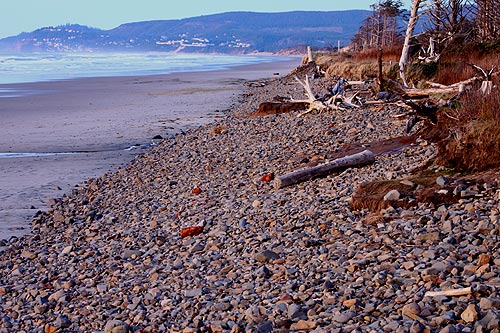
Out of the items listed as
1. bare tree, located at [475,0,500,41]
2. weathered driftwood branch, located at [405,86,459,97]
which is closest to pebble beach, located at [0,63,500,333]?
weathered driftwood branch, located at [405,86,459,97]

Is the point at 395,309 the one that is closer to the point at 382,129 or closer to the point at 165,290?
the point at 165,290

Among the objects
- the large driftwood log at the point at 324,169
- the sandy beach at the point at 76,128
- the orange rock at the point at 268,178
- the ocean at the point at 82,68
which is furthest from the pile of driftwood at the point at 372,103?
the ocean at the point at 82,68

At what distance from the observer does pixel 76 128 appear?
60.1ft

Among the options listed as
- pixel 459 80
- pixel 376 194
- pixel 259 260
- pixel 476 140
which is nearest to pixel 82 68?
pixel 459 80

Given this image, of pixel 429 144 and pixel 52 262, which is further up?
pixel 429 144

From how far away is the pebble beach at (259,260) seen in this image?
444 centimetres

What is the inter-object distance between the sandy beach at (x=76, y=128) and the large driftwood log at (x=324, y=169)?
10.7ft

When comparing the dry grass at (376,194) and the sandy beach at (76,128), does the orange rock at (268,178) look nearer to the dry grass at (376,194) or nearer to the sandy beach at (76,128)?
the dry grass at (376,194)

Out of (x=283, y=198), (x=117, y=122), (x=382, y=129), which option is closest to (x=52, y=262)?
(x=283, y=198)

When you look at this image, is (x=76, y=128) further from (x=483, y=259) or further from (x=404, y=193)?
(x=483, y=259)

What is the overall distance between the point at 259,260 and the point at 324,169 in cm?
286

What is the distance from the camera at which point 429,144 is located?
874 cm

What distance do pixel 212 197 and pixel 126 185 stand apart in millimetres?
2329

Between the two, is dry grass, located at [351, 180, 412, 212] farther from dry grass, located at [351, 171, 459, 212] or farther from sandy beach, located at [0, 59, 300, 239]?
sandy beach, located at [0, 59, 300, 239]
